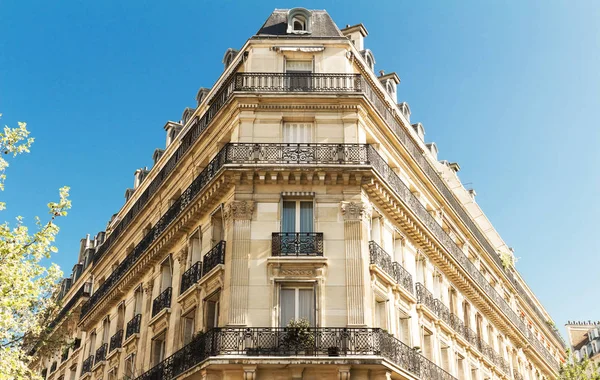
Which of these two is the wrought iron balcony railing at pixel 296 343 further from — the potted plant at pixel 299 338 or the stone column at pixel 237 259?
the stone column at pixel 237 259

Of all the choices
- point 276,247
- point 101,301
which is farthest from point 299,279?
point 101,301

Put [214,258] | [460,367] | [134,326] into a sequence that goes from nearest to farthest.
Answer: [214,258]
[134,326]
[460,367]

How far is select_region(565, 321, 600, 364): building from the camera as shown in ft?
209

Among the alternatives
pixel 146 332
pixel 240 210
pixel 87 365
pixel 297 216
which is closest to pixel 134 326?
pixel 146 332

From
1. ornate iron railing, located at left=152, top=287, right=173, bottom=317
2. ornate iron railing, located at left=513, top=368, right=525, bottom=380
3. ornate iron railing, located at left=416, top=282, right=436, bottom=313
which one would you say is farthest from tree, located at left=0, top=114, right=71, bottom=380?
ornate iron railing, located at left=513, top=368, right=525, bottom=380

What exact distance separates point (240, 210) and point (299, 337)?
3945mm

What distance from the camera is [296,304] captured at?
55.7 ft

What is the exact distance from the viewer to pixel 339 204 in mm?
18172

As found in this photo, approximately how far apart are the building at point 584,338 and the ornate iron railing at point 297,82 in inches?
2059

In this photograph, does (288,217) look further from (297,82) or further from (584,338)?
(584,338)

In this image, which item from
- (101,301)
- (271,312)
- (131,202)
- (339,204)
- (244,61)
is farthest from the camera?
(131,202)

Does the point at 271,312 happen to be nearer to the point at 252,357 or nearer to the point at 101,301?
the point at 252,357

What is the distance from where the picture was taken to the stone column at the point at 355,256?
16641 millimetres

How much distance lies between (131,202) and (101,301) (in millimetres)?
4621
